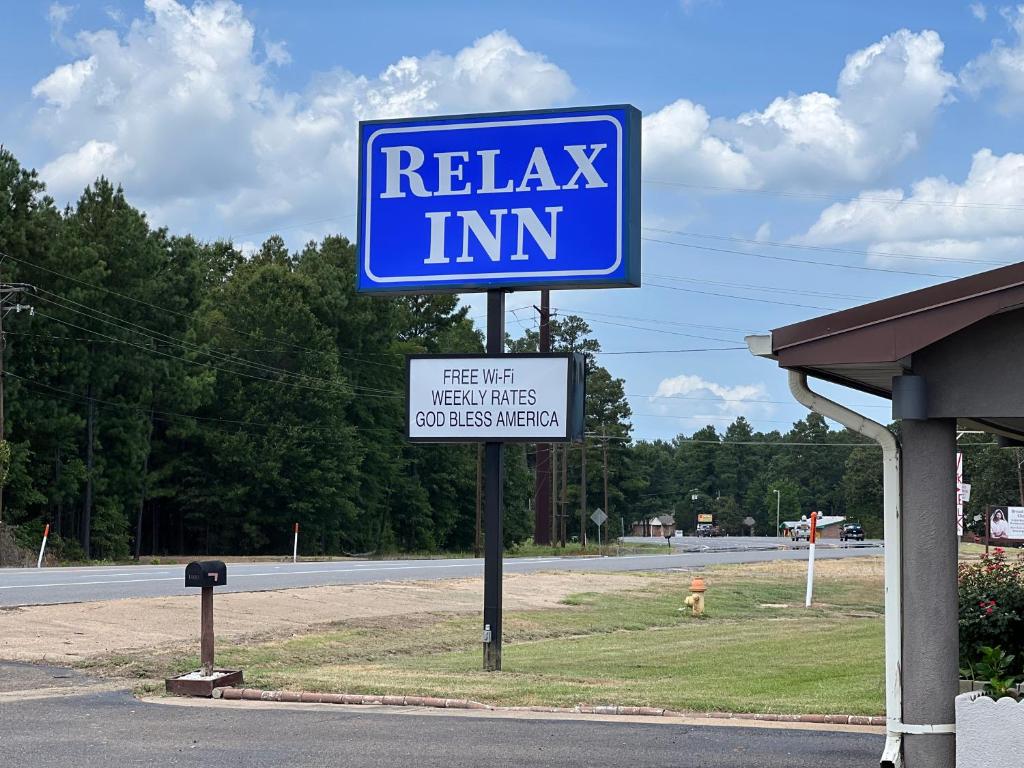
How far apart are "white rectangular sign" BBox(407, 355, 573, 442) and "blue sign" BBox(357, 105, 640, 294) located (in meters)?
0.86

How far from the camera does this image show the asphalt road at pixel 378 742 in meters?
8.98

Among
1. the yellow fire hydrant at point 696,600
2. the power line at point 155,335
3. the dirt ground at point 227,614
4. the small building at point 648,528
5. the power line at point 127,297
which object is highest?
the power line at point 127,297

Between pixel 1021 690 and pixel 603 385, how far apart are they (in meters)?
118

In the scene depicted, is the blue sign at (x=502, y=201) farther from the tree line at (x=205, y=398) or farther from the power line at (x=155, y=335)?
the power line at (x=155, y=335)

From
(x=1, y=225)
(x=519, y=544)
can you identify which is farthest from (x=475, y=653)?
(x=519, y=544)

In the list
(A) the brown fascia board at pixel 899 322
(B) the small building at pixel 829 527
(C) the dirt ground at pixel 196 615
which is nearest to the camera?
(A) the brown fascia board at pixel 899 322

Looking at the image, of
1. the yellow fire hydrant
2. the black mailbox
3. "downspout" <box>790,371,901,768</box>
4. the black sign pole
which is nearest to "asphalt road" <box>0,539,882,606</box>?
the yellow fire hydrant

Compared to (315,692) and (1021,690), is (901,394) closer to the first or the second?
(1021,690)

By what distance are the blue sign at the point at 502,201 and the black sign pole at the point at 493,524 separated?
0.37 metres

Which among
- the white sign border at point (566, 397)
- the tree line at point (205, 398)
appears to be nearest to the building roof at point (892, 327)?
the white sign border at point (566, 397)

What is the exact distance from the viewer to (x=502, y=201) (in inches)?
583

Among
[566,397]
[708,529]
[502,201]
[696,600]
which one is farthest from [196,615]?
[708,529]

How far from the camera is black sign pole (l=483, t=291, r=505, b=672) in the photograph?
14.7 meters

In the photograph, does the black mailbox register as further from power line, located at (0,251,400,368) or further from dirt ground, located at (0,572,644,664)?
power line, located at (0,251,400,368)
